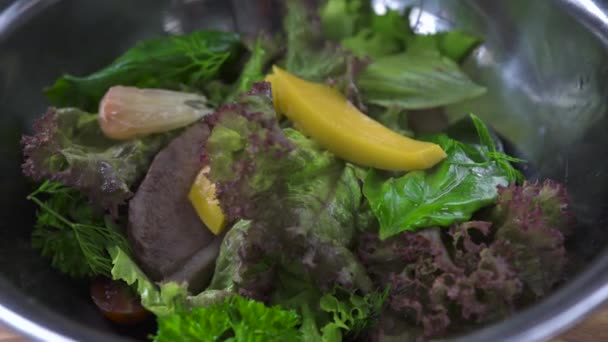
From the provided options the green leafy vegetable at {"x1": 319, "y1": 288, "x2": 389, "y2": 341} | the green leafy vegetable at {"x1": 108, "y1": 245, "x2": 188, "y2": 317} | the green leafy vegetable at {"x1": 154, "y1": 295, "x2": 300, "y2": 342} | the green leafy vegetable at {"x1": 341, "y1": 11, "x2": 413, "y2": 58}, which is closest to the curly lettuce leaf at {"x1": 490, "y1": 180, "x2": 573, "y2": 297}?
the green leafy vegetable at {"x1": 319, "y1": 288, "x2": 389, "y2": 341}

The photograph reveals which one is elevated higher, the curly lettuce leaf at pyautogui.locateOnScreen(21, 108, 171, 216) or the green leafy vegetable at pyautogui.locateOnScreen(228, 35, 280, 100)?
the green leafy vegetable at pyautogui.locateOnScreen(228, 35, 280, 100)

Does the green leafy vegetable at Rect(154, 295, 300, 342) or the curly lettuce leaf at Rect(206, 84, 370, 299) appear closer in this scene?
the green leafy vegetable at Rect(154, 295, 300, 342)

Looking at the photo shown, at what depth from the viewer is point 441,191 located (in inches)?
58.5

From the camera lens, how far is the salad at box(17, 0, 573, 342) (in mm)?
1346

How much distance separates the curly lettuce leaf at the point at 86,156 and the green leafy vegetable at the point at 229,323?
0.45m

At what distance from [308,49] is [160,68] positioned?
464 millimetres

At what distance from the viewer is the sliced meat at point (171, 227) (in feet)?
5.13

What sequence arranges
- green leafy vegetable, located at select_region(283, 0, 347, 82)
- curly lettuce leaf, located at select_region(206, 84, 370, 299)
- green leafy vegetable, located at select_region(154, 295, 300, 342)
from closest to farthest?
green leafy vegetable, located at select_region(154, 295, 300, 342) < curly lettuce leaf, located at select_region(206, 84, 370, 299) < green leafy vegetable, located at select_region(283, 0, 347, 82)

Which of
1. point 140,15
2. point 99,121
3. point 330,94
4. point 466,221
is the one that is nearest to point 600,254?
point 466,221

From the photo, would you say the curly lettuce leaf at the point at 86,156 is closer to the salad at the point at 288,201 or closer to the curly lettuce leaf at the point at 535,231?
the salad at the point at 288,201

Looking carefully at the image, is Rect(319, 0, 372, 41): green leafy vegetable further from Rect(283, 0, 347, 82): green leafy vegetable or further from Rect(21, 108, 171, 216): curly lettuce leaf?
Rect(21, 108, 171, 216): curly lettuce leaf

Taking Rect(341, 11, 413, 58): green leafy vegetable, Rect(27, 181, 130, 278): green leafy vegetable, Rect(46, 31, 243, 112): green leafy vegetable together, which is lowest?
Rect(27, 181, 130, 278): green leafy vegetable

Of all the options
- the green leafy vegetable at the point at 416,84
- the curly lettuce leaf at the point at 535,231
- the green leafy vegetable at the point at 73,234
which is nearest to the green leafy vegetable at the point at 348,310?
the curly lettuce leaf at the point at 535,231

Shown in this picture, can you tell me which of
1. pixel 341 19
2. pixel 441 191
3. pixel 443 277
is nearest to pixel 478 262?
pixel 443 277
